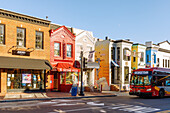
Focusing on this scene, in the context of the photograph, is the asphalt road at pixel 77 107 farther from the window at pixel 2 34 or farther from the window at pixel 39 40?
the window at pixel 39 40

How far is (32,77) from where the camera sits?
2298 centimetres

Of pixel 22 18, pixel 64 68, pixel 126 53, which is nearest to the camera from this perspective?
pixel 22 18

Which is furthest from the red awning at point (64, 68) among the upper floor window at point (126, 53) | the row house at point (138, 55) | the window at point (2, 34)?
the row house at point (138, 55)

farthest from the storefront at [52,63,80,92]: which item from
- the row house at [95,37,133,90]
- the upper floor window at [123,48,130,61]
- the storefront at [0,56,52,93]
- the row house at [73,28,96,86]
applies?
the upper floor window at [123,48,130,61]

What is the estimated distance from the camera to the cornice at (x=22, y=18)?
21256 millimetres

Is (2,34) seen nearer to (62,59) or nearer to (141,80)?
(62,59)

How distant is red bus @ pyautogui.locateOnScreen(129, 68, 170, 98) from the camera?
20.9m

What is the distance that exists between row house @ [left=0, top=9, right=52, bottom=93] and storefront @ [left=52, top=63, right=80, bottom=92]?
1.54 metres

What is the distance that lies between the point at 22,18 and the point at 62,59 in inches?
265

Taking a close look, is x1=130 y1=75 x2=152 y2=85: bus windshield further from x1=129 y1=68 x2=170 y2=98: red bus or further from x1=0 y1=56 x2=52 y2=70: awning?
x1=0 y1=56 x2=52 y2=70: awning

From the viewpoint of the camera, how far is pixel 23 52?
2228 cm

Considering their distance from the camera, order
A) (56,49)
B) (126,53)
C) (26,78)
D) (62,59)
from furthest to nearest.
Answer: (126,53)
(62,59)
(56,49)
(26,78)

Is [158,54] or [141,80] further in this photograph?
[158,54]

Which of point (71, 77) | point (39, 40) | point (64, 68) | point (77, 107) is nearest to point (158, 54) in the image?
point (71, 77)
